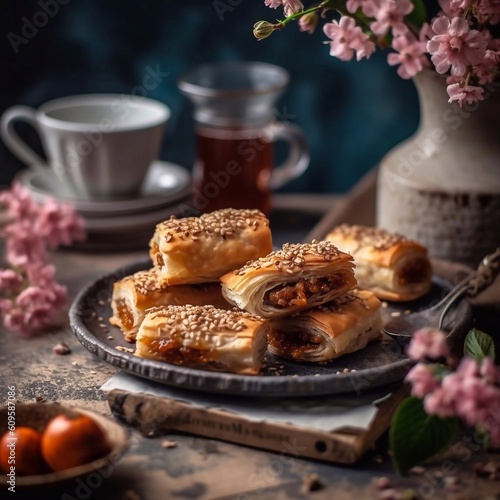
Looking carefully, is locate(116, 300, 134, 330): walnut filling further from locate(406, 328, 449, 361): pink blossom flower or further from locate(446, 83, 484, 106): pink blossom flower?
locate(446, 83, 484, 106): pink blossom flower

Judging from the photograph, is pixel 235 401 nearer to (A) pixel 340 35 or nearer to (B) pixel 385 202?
(A) pixel 340 35

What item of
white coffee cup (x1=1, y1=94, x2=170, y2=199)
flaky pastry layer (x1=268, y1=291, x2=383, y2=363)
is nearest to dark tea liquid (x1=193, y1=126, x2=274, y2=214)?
white coffee cup (x1=1, y1=94, x2=170, y2=199)

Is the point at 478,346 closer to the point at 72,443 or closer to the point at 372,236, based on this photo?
the point at 372,236

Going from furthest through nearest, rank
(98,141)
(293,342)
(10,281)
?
(98,141), (10,281), (293,342)

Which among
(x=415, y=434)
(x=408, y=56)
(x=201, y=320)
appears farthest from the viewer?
(x=408, y=56)

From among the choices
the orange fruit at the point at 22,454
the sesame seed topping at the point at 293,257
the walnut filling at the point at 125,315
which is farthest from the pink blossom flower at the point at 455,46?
the orange fruit at the point at 22,454

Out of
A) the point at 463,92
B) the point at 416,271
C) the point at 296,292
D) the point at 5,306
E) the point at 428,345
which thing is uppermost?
the point at 463,92

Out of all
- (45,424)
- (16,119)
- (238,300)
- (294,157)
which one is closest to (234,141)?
(294,157)
